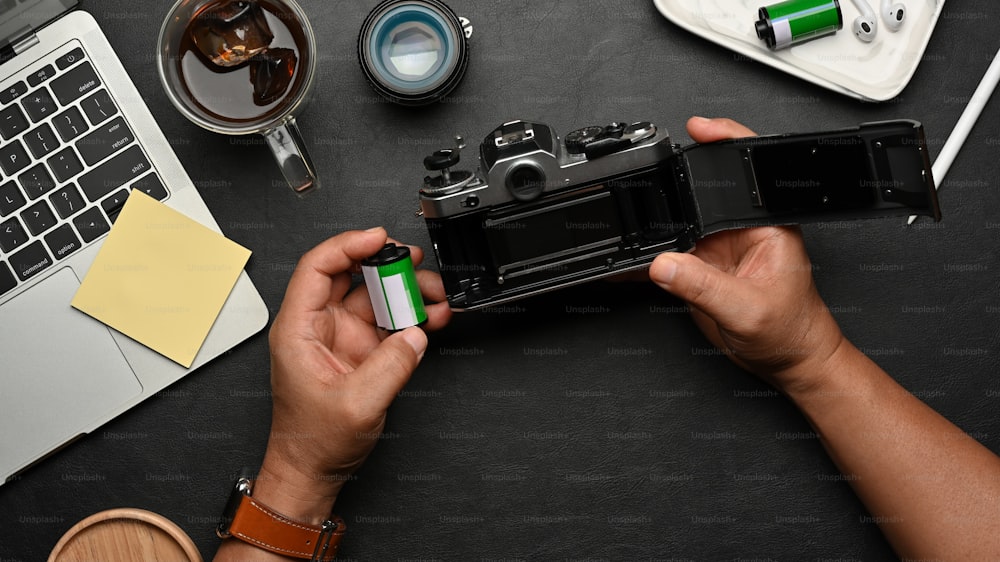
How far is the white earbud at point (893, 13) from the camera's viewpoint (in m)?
1.06

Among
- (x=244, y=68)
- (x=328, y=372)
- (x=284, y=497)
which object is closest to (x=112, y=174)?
(x=244, y=68)

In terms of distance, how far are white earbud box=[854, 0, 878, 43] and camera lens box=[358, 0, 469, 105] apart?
0.60 metres

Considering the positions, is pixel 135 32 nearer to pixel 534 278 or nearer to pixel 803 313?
pixel 534 278

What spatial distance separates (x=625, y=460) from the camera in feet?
3.69

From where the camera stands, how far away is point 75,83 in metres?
1.03

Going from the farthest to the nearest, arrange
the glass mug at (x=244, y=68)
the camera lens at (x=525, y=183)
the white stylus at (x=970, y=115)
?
the white stylus at (x=970, y=115), the glass mug at (x=244, y=68), the camera lens at (x=525, y=183)

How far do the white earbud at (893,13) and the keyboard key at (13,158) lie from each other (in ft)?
4.33

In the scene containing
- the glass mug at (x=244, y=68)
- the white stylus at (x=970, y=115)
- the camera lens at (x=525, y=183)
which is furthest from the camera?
the white stylus at (x=970, y=115)

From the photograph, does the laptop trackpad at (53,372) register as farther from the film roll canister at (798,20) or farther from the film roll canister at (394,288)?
the film roll canister at (798,20)

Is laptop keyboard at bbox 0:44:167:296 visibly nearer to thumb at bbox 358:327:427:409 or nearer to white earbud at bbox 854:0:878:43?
thumb at bbox 358:327:427:409

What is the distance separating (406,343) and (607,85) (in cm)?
54

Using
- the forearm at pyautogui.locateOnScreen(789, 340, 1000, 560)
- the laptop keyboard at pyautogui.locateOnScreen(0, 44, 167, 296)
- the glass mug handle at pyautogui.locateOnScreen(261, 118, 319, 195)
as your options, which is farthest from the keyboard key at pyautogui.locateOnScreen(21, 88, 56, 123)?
the forearm at pyautogui.locateOnScreen(789, 340, 1000, 560)

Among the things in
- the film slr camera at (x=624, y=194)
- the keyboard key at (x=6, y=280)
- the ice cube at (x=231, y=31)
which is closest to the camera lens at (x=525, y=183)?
the film slr camera at (x=624, y=194)

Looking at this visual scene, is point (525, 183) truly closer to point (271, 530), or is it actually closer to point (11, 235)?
point (271, 530)
